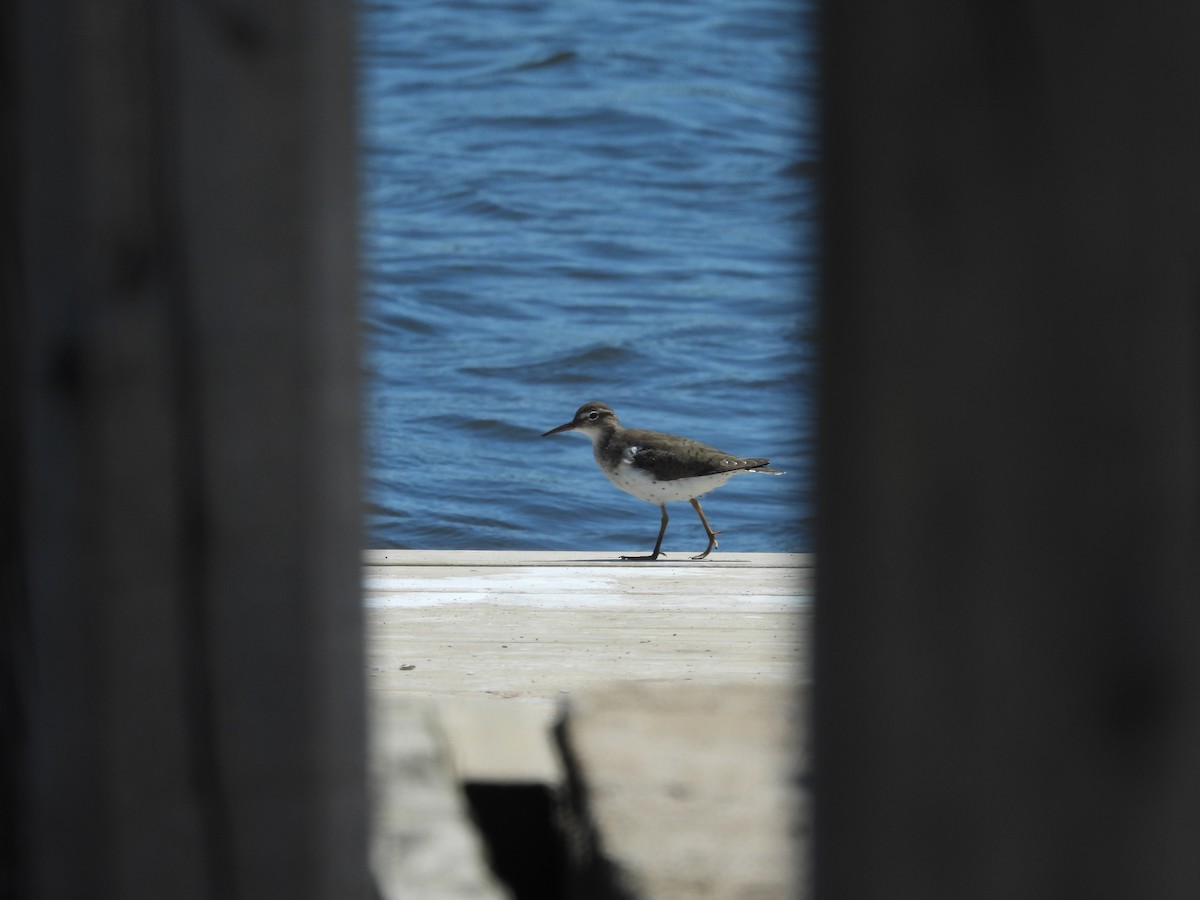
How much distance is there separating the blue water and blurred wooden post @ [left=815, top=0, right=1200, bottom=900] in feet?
20.5

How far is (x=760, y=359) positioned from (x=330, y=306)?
1475 cm

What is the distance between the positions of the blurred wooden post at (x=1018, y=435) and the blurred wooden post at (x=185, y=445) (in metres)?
0.42

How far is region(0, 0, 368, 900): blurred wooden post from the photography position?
3.67ft

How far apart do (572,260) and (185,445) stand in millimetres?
17910

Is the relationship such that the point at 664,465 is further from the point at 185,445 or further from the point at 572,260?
the point at 572,260

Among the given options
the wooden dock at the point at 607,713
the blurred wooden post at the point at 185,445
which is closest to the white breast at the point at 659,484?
the wooden dock at the point at 607,713

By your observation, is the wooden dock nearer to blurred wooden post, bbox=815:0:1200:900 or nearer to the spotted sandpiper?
blurred wooden post, bbox=815:0:1200:900

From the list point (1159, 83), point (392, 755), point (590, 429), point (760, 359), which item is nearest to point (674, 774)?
point (392, 755)

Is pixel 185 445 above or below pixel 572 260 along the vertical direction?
above

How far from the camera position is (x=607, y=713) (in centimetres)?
287

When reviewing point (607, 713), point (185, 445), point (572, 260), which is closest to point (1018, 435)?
point (185, 445)

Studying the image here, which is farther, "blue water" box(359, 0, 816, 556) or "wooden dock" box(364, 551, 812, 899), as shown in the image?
"blue water" box(359, 0, 816, 556)

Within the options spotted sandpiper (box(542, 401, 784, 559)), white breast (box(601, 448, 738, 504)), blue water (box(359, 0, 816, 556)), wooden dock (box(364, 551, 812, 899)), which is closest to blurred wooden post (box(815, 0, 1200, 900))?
wooden dock (box(364, 551, 812, 899))

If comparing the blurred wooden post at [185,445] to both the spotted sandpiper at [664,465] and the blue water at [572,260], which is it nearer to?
the blue water at [572,260]
